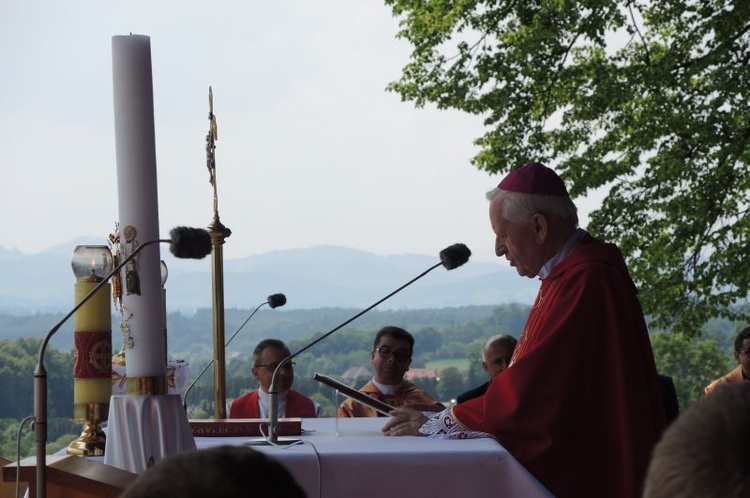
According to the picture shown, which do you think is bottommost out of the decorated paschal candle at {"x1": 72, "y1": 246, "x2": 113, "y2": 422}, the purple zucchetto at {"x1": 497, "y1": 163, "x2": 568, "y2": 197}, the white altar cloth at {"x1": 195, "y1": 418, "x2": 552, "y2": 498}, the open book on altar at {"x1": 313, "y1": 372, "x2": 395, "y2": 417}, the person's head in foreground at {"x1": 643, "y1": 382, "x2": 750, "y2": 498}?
the white altar cloth at {"x1": 195, "y1": 418, "x2": 552, "y2": 498}

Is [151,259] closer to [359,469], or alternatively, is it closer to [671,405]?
[359,469]

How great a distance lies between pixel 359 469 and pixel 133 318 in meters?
0.89

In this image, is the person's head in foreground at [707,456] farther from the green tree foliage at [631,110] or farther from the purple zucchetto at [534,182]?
the green tree foliage at [631,110]

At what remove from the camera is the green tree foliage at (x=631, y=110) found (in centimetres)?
1359

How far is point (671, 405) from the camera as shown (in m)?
6.71

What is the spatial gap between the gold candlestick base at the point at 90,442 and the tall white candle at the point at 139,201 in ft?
1.45

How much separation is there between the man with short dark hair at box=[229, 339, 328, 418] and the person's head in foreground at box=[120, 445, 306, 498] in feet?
19.1

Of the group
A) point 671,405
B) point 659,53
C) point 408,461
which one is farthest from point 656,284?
point 408,461

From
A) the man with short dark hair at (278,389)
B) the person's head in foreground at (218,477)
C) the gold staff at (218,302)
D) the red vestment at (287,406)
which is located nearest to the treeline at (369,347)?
the red vestment at (287,406)

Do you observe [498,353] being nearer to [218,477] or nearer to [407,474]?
[407,474]

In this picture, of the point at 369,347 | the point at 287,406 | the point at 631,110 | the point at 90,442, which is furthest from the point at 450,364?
the point at 90,442

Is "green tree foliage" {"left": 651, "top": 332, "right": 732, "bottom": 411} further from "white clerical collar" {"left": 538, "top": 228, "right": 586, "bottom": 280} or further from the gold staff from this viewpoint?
the gold staff

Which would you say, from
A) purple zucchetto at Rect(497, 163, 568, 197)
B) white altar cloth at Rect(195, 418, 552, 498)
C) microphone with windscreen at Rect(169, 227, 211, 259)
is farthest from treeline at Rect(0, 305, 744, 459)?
microphone with windscreen at Rect(169, 227, 211, 259)

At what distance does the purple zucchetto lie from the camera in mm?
4410
